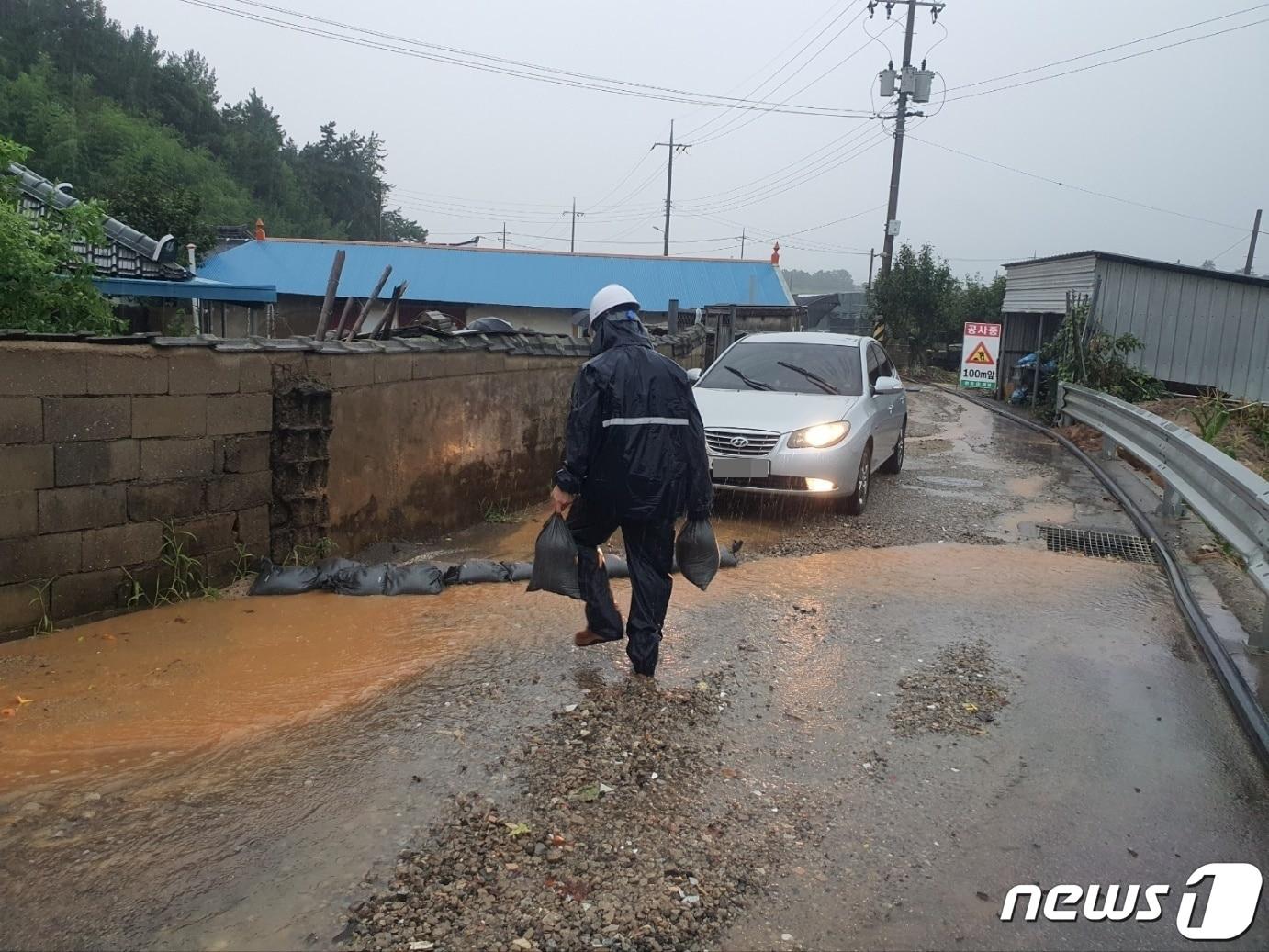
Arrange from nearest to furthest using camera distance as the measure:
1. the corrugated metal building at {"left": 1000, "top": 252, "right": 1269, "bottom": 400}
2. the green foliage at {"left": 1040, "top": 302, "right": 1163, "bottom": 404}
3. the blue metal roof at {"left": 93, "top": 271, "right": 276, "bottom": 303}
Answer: the blue metal roof at {"left": 93, "top": 271, "right": 276, "bottom": 303}, the green foliage at {"left": 1040, "top": 302, "right": 1163, "bottom": 404}, the corrugated metal building at {"left": 1000, "top": 252, "right": 1269, "bottom": 400}

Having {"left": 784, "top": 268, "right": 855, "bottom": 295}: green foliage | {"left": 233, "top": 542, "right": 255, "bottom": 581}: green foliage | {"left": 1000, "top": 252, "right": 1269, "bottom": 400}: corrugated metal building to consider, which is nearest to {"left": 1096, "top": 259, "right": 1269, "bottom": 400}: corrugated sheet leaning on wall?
{"left": 1000, "top": 252, "right": 1269, "bottom": 400}: corrugated metal building

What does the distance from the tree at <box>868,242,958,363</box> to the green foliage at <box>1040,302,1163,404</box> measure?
13.9 m

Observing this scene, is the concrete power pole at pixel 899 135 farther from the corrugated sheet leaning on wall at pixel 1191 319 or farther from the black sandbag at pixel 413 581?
the black sandbag at pixel 413 581

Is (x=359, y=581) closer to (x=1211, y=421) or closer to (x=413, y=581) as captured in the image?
(x=413, y=581)

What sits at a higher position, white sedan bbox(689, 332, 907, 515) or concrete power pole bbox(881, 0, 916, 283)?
concrete power pole bbox(881, 0, 916, 283)

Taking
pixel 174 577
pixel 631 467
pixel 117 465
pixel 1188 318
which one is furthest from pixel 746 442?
pixel 1188 318

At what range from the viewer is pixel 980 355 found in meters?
19.3

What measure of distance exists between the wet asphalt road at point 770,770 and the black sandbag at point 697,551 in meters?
0.50

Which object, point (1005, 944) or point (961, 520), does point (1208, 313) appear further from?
point (1005, 944)

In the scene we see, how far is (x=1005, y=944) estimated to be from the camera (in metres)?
2.79

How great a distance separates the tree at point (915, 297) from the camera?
2962 cm

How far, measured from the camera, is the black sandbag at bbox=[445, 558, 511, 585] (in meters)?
6.18

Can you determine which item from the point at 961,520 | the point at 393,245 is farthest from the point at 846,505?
the point at 393,245

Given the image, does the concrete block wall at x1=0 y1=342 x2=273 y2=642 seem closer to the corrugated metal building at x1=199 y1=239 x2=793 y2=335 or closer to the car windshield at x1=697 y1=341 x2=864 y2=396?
the car windshield at x1=697 y1=341 x2=864 y2=396
